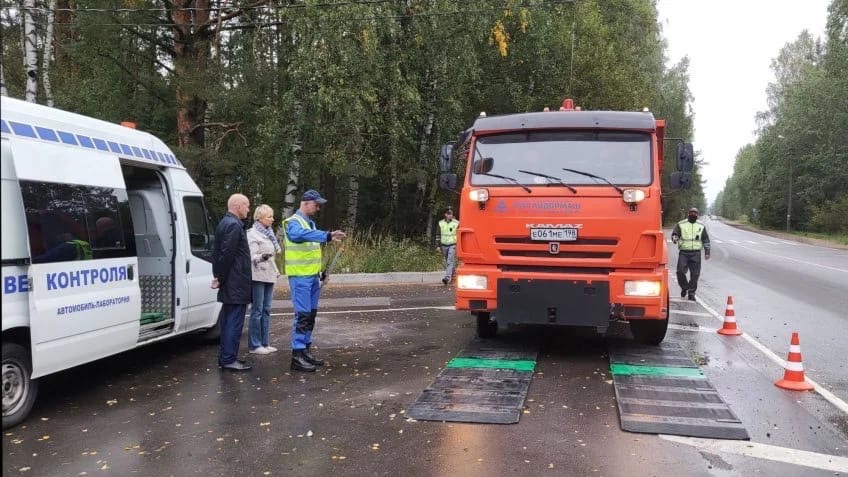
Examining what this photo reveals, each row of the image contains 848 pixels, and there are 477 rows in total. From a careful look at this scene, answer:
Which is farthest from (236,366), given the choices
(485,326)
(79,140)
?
(485,326)

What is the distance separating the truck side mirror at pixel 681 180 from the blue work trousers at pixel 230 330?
523 centimetres

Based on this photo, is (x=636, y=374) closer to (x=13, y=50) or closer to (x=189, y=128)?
(x=189, y=128)

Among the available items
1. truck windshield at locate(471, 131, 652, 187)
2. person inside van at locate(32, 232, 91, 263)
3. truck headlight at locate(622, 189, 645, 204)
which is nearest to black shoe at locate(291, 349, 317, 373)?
person inside van at locate(32, 232, 91, 263)

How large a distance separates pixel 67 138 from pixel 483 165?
4.22 m

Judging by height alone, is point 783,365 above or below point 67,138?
below

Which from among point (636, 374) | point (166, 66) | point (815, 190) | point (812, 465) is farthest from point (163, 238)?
point (815, 190)

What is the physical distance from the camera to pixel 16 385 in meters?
4.86

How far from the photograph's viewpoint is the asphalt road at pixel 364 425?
4109 millimetres

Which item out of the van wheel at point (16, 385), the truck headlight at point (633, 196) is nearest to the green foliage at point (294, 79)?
the truck headlight at point (633, 196)

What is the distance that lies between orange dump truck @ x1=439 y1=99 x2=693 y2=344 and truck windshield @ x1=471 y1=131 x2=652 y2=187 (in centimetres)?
1

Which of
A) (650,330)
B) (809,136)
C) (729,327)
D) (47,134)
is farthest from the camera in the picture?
(809,136)

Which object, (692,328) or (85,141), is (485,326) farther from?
(85,141)

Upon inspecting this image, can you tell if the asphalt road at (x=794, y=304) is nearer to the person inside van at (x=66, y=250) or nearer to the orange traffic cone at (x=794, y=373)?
the orange traffic cone at (x=794, y=373)

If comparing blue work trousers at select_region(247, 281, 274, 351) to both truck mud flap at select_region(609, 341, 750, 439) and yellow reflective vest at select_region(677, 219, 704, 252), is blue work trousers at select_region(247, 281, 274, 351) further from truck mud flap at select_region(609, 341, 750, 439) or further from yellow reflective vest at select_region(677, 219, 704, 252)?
yellow reflective vest at select_region(677, 219, 704, 252)
